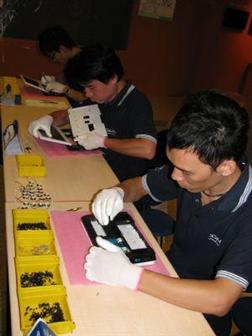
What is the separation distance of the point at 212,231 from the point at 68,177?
2.40 ft

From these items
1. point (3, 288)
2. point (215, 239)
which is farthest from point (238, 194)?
point (3, 288)

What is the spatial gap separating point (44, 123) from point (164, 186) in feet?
2.94

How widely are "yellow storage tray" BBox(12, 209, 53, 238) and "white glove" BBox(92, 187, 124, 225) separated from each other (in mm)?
184

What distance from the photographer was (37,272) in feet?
3.49

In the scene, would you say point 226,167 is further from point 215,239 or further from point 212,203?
point 215,239

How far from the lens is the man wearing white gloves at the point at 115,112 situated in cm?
186

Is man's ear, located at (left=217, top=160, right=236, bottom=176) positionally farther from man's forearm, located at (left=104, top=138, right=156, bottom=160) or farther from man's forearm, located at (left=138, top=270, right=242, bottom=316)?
man's forearm, located at (left=104, top=138, right=156, bottom=160)

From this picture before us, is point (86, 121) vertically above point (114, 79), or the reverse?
point (114, 79)

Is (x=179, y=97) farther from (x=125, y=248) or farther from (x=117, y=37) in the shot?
(x=125, y=248)

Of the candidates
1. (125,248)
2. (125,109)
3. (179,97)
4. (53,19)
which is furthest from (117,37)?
(125,248)

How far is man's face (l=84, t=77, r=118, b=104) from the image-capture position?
1.91 m

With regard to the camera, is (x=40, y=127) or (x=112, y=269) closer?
(x=112, y=269)

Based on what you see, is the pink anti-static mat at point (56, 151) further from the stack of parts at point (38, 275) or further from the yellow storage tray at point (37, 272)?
the yellow storage tray at point (37, 272)

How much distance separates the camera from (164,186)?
1490 millimetres
